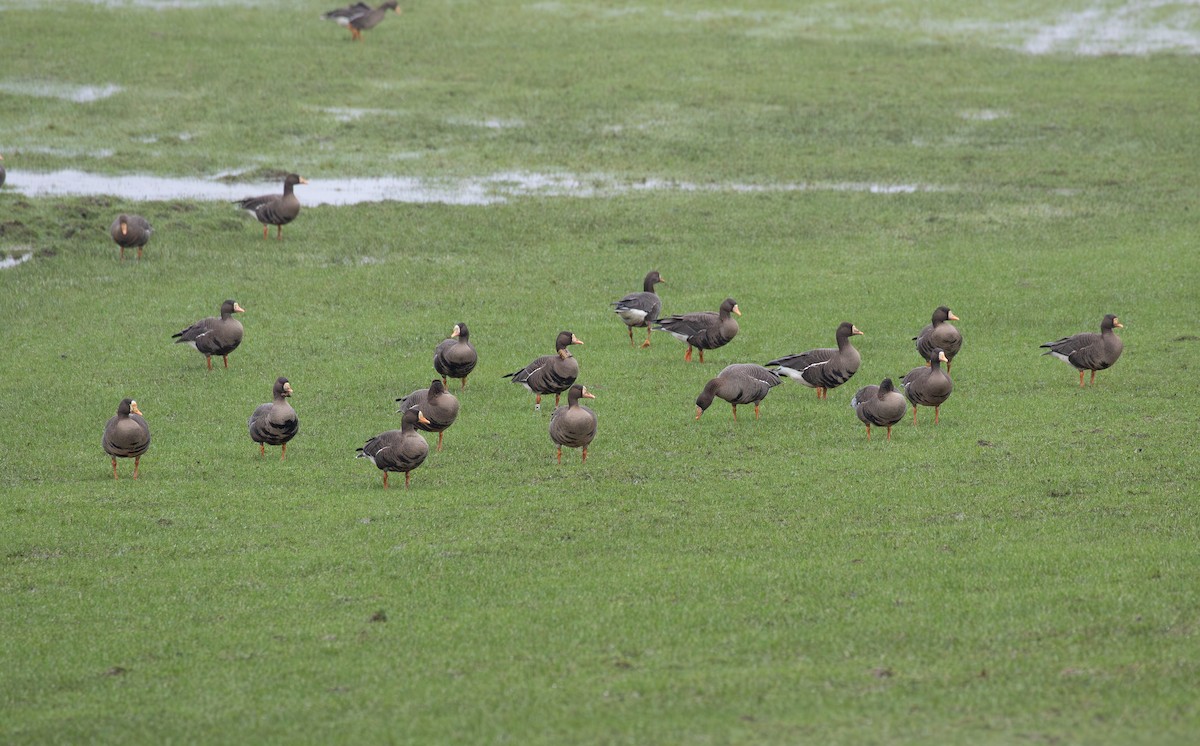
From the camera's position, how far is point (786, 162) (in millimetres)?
41250

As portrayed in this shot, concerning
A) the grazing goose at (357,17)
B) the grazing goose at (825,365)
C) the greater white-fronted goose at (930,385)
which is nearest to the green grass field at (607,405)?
the grazing goose at (825,365)

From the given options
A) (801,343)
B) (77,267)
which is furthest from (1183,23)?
(77,267)

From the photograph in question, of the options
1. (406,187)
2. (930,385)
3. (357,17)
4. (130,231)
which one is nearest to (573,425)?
(930,385)

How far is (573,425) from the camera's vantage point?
20312 millimetres

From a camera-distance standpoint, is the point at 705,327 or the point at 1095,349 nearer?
the point at 1095,349

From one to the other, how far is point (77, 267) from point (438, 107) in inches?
692

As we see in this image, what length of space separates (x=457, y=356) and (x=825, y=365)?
6.15 metres

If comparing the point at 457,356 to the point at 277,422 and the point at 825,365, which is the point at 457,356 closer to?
the point at 277,422

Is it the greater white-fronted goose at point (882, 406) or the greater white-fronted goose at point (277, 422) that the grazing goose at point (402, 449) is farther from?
the greater white-fronted goose at point (882, 406)

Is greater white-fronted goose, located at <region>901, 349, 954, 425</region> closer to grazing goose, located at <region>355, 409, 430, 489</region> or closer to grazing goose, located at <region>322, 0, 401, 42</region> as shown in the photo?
grazing goose, located at <region>355, 409, 430, 489</region>

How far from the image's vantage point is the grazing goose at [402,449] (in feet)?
63.9

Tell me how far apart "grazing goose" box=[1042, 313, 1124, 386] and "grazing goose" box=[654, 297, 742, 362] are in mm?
5842

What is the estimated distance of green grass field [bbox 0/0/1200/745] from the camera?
13.4m

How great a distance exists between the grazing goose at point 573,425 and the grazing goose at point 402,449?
197cm
